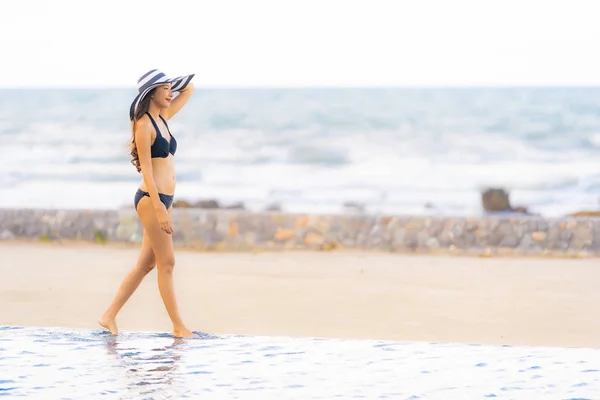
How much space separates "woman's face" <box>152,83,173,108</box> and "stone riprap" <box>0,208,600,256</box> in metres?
5.53

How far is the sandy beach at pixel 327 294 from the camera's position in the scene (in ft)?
A: 24.1

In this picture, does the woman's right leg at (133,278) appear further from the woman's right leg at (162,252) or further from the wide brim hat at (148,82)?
the wide brim hat at (148,82)

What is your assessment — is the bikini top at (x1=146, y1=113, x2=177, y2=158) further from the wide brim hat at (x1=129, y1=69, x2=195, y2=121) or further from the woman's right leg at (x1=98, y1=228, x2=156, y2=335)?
the woman's right leg at (x1=98, y1=228, x2=156, y2=335)

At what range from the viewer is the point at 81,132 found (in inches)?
1567

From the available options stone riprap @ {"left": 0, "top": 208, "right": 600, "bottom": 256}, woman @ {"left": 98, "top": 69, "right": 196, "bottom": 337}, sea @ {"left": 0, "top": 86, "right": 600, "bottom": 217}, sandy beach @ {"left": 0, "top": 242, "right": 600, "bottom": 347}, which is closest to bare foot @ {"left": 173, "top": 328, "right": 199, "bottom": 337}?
woman @ {"left": 98, "top": 69, "right": 196, "bottom": 337}

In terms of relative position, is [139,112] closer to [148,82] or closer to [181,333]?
[148,82]

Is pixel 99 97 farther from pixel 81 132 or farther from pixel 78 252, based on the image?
pixel 78 252

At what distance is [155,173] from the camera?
5.97 meters

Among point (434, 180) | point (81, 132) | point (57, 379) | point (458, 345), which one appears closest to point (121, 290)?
point (57, 379)

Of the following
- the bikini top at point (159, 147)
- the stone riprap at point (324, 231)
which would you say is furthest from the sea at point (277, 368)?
the stone riprap at point (324, 231)

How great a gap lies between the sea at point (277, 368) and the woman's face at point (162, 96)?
1.17m

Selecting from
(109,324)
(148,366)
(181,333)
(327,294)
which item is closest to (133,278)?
(109,324)

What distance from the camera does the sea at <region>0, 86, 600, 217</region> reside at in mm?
26325

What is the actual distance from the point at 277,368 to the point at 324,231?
6.26 metres
